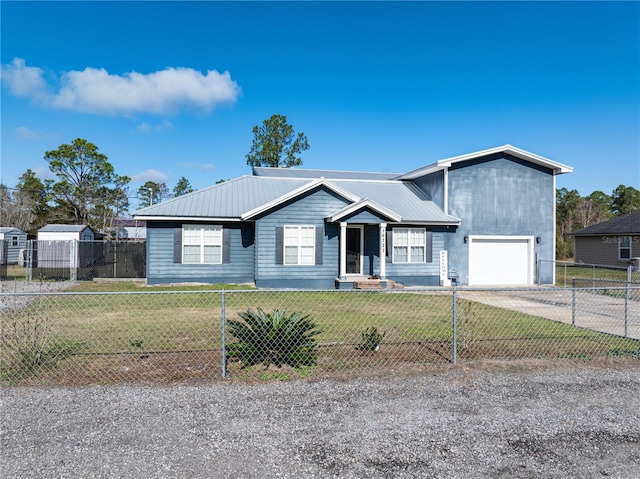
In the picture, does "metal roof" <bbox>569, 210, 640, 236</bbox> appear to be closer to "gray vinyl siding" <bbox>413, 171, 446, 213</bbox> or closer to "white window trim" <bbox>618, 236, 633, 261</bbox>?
"white window trim" <bbox>618, 236, 633, 261</bbox>

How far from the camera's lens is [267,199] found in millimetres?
19109

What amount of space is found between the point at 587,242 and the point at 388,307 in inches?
1049

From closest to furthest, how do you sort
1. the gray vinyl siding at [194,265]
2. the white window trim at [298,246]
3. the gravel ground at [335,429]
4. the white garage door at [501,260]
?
the gravel ground at [335,429]
the white window trim at [298,246]
the gray vinyl siding at [194,265]
the white garage door at [501,260]

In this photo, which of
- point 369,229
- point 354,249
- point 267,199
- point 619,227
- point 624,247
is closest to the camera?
point 369,229

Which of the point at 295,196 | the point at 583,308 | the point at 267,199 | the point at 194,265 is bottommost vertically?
the point at 583,308

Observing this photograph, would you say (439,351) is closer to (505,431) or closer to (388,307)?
(505,431)

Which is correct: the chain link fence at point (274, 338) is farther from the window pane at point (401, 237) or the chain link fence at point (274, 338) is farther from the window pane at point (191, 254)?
the window pane at point (401, 237)

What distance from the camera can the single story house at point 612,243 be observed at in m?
27.8

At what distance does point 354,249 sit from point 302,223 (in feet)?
9.32

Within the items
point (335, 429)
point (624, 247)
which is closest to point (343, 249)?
point (335, 429)

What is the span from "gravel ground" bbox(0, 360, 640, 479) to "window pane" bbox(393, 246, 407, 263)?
1210 cm

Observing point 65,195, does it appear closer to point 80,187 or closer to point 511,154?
point 80,187

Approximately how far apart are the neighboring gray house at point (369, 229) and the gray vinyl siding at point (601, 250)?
1214 cm

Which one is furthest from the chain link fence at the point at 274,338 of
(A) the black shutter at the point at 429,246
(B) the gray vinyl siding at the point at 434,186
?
(B) the gray vinyl siding at the point at 434,186
